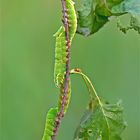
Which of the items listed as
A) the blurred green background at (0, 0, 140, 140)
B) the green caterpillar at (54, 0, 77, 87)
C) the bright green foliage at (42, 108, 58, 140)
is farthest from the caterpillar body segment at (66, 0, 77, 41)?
the blurred green background at (0, 0, 140, 140)

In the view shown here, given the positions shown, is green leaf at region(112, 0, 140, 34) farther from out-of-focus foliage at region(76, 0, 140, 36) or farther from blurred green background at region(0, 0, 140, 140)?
blurred green background at region(0, 0, 140, 140)

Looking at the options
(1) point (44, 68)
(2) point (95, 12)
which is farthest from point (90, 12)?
(1) point (44, 68)

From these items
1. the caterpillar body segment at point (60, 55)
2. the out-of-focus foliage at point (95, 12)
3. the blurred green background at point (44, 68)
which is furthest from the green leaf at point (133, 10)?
the blurred green background at point (44, 68)

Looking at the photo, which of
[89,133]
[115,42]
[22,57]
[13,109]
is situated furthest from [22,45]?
[89,133]

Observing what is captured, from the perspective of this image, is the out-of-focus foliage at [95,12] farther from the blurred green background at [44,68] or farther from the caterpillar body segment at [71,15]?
the blurred green background at [44,68]

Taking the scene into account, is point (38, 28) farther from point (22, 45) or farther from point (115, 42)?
point (115, 42)
